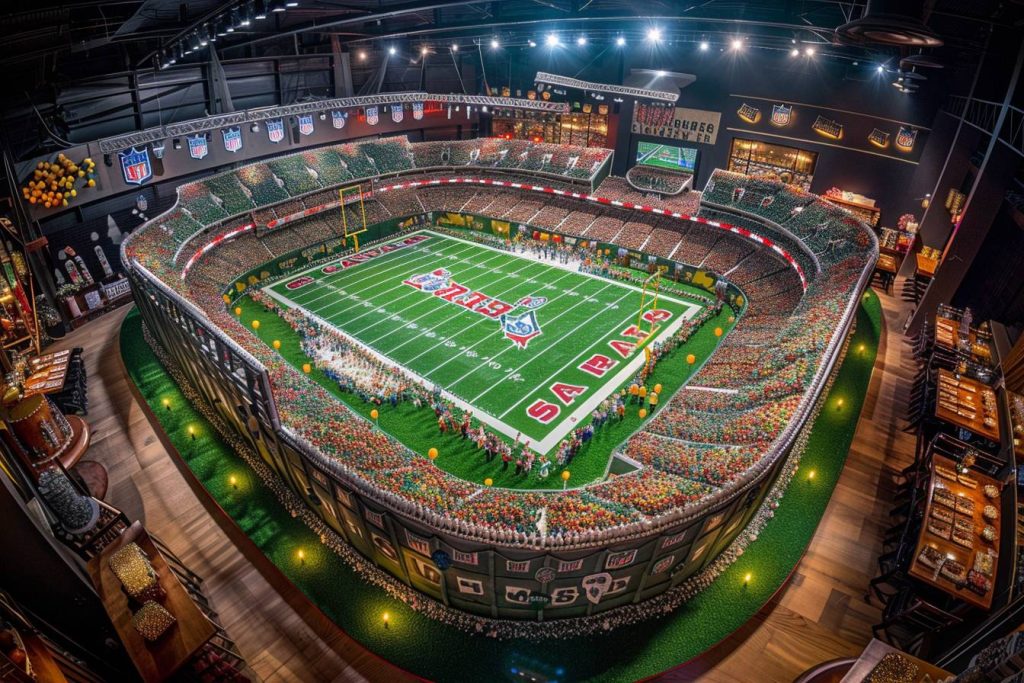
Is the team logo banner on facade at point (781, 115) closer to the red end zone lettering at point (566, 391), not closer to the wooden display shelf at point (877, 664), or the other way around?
the red end zone lettering at point (566, 391)

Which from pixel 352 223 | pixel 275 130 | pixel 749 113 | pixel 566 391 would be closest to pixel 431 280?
pixel 352 223

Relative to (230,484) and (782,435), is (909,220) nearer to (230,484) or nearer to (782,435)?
(782,435)

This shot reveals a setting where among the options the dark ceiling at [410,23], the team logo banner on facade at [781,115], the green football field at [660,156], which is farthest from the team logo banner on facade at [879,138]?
the green football field at [660,156]

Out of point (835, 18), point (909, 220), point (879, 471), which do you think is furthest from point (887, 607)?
point (909, 220)

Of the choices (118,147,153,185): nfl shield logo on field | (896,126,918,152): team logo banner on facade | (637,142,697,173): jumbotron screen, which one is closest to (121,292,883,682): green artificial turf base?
(118,147,153,185): nfl shield logo on field

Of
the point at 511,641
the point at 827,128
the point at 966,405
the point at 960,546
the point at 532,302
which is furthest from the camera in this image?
the point at 827,128

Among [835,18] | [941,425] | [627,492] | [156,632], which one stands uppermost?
[835,18]

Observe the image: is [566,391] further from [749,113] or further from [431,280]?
[749,113]
